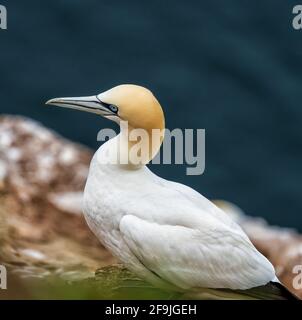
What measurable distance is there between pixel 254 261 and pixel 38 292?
1.18 metres

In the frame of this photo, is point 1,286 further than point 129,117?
Yes

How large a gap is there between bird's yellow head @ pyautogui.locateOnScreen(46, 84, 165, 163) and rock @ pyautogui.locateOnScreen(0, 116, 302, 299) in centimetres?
88

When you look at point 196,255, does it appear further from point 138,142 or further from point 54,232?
point 54,232

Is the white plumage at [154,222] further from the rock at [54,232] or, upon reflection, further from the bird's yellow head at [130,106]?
the rock at [54,232]

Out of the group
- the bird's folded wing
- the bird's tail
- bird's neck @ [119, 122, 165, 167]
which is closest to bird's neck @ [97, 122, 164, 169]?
bird's neck @ [119, 122, 165, 167]

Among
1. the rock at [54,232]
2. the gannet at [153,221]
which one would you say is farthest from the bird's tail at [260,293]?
the rock at [54,232]

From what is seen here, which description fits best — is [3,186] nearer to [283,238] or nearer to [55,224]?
[55,224]

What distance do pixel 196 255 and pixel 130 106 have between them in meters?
0.75

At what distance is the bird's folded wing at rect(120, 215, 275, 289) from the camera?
5629 millimetres

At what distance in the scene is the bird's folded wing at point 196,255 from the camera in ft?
18.5

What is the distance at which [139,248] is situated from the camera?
564cm

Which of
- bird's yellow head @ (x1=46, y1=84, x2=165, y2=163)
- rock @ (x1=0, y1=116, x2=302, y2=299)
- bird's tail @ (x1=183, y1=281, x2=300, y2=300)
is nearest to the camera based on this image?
bird's yellow head @ (x1=46, y1=84, x2=165, y2=163)

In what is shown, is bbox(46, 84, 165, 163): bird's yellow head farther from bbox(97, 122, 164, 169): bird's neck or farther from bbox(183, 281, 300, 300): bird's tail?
bbox(183, 281, 300, 300): bird's tail

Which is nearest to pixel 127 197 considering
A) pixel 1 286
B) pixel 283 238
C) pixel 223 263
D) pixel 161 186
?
pixel 161 186
